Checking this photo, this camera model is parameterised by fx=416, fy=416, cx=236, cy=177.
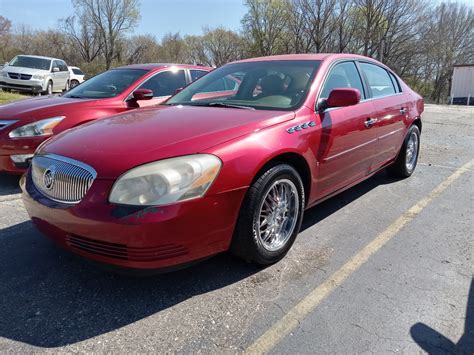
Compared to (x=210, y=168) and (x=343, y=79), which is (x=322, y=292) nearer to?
(x=210, y=168)

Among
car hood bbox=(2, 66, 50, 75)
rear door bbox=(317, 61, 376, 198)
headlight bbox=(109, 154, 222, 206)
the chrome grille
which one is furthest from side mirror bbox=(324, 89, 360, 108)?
car hood bbox=(2, 66, 50, 75)

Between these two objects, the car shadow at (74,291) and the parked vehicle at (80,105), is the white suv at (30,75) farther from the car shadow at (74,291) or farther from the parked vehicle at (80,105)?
the car shadow at (74,291)

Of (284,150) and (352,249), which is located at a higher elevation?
(284,150)

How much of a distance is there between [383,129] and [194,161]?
2.77 meters

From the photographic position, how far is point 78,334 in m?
2.30

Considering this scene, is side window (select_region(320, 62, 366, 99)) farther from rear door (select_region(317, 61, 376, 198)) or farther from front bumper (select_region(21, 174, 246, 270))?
front bumper (select_region(21, 174, 246, 270))

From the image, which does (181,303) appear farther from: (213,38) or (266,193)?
(213,38)

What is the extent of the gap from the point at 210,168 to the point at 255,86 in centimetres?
160

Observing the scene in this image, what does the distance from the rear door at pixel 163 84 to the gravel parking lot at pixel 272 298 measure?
8.91 feet

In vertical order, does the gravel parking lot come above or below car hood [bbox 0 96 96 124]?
below

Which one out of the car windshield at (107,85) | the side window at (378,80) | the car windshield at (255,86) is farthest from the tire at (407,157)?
the car windshield at (107,85)

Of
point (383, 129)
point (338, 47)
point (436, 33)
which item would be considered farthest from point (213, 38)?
point (383, 129)

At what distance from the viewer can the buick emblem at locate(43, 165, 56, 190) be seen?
268 centimetres

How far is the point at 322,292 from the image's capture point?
2.76 meters
